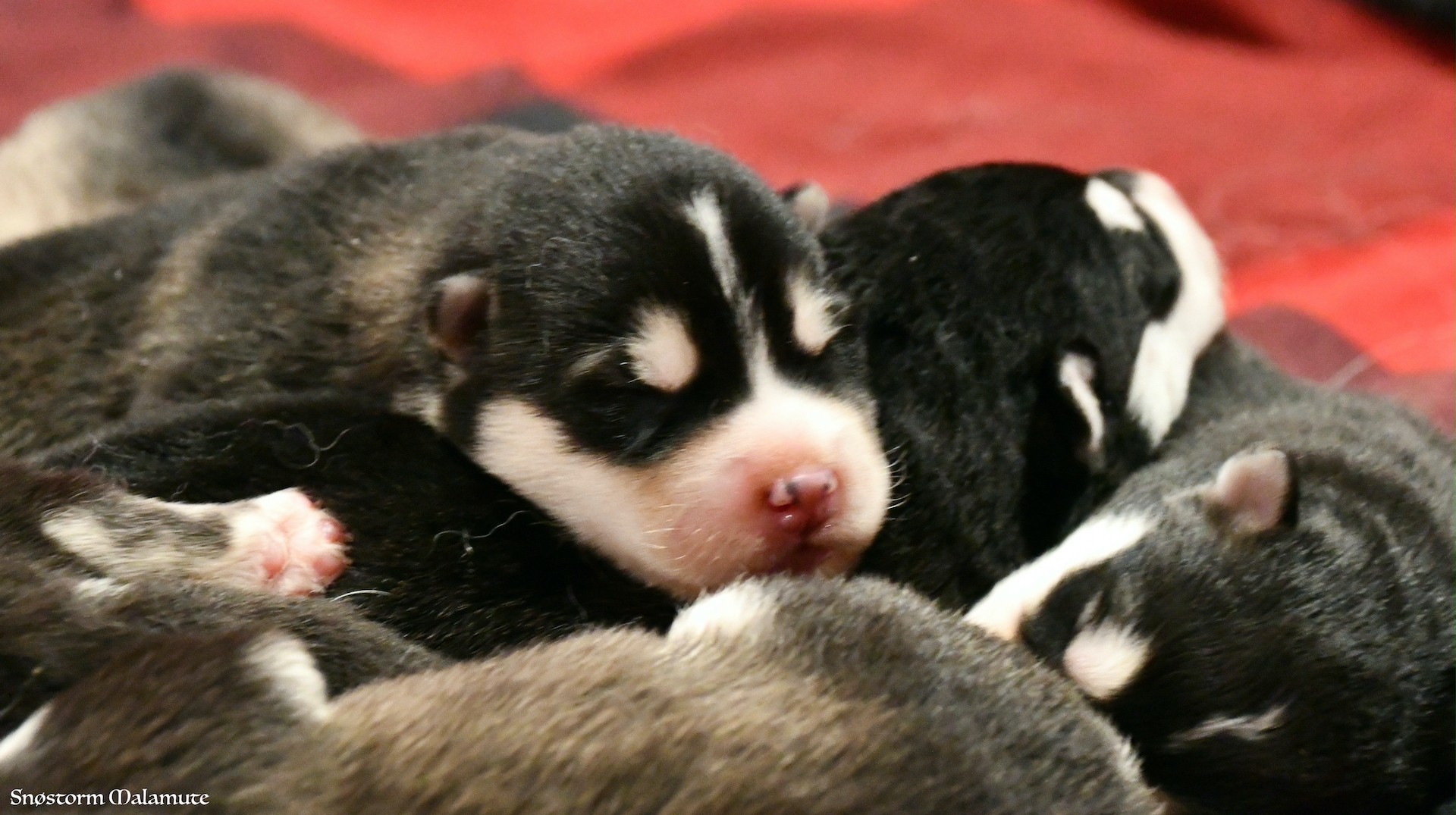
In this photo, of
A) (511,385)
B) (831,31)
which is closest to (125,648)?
(511,385)

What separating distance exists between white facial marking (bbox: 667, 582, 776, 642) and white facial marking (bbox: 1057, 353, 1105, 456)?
0.86 m

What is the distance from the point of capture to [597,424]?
6.69 feet

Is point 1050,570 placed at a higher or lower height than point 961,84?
lower

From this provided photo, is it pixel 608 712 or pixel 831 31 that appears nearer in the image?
pixel 608 712

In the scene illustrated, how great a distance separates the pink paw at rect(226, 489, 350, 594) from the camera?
6.11 ft

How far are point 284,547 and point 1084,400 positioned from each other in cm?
142

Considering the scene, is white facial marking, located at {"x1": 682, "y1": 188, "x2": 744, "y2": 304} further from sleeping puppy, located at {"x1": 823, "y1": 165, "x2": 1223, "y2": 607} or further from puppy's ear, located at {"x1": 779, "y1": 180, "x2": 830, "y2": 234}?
puppy's ear, located at {"x1": 779, "y1": 180, "x2": 830, "y2": 234}

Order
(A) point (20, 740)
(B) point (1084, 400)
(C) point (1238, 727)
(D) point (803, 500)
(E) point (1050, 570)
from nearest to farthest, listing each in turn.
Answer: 1. (A) point (20, 740)
2. (C) point (1238, 727)
3. (D) point (803, 500)
4. (E) point (1050, 570)
5. (B) point (1084, 400)

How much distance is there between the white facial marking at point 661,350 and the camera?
198cm

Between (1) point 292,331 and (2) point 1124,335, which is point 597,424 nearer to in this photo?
(1) point 292,331

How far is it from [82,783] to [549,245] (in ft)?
3.44

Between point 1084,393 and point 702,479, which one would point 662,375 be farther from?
point 1084,393

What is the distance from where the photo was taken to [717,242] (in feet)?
6.63

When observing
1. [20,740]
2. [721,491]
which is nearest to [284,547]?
[20,740]
